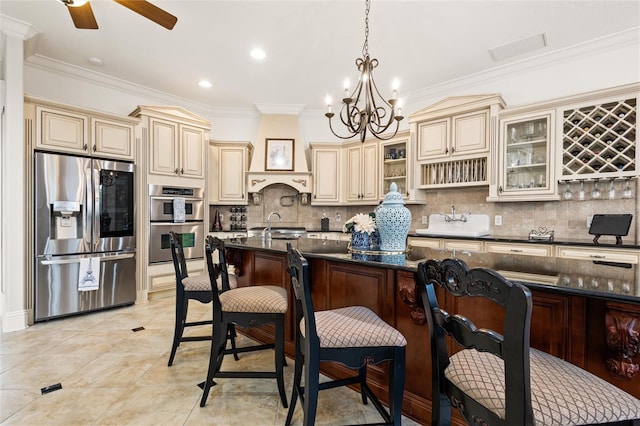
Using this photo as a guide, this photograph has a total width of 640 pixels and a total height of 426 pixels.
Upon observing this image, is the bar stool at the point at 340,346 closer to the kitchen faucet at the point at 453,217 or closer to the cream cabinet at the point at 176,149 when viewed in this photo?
the kitchen faucet at the point at 453,217

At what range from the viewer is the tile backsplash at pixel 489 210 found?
10.9 ft

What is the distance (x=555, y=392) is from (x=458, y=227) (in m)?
3.70

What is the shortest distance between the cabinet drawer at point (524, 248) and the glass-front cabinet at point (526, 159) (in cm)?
59

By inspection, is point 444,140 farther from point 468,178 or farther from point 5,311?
point 5,311

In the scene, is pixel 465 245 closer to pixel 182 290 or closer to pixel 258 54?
pixel 182 290

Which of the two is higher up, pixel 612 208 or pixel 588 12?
pixel 588 12

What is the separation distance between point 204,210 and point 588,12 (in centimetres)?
489

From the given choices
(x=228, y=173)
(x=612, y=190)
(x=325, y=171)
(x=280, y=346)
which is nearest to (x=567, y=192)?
(x=612, y=190)

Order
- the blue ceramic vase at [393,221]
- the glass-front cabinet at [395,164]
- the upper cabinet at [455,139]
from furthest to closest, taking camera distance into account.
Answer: the glass-front cabinet at [395,164], the upper cabinet at [455,139], the blue ceramic vase at [393,221]

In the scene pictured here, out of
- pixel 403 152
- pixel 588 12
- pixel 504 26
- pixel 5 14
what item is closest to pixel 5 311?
pixel 5 14

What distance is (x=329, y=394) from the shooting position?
6.48 ft

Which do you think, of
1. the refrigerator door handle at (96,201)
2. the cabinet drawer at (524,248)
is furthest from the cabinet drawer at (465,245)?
the refrigerator door handle at (96,201)

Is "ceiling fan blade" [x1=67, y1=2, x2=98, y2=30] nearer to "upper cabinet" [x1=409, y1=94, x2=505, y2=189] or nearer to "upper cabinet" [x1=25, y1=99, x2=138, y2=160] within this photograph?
"upper cabinet" [x1=25, y1=99, x2=138, y2=160]

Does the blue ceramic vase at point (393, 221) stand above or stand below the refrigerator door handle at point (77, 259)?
above
